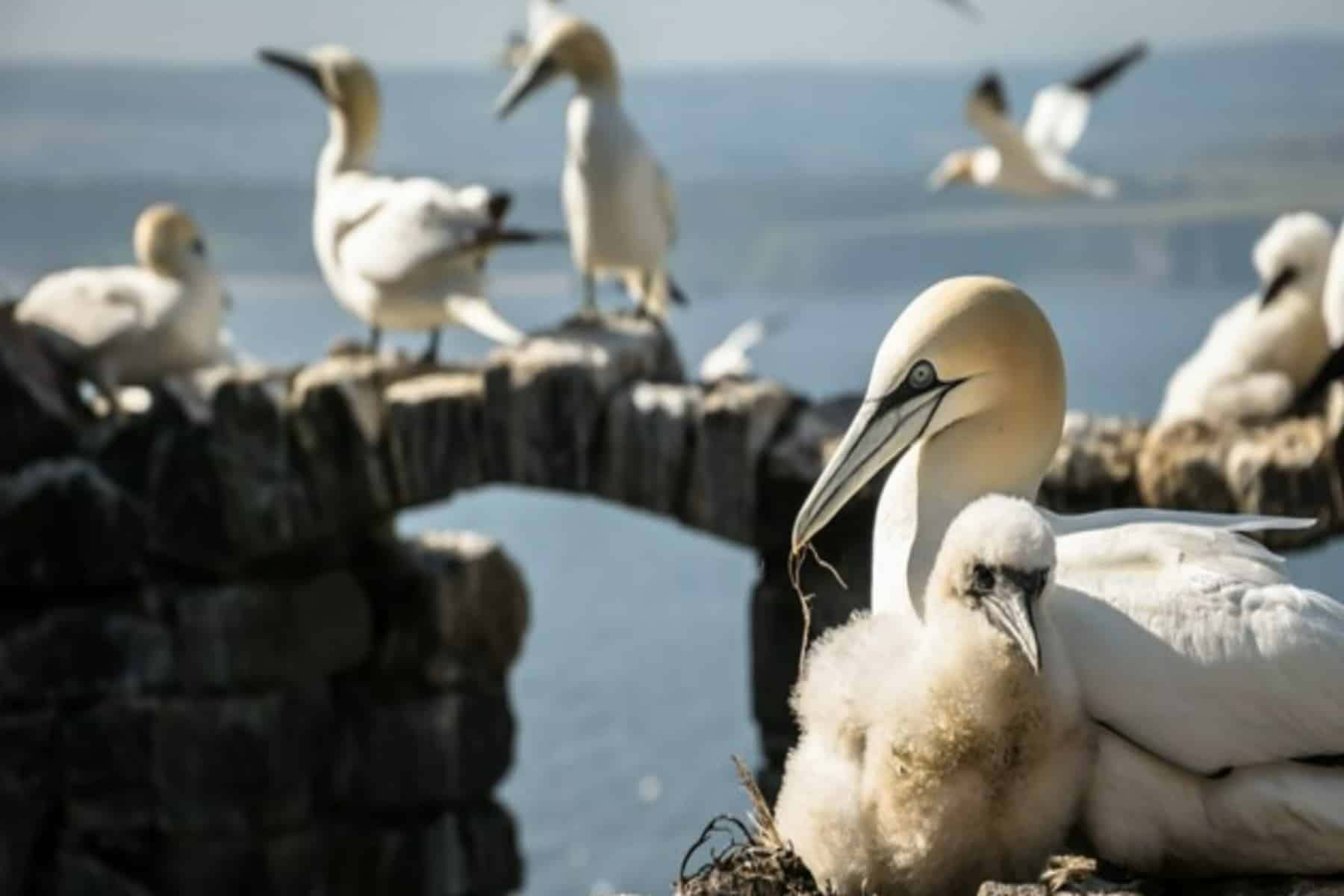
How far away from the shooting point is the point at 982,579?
8.80 ft

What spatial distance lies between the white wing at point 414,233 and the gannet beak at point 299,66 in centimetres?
105

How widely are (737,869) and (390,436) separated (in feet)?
17.3

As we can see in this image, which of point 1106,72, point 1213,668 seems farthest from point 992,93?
point 1213,668

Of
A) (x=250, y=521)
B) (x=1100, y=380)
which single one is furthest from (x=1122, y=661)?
(x=1100, y=380)

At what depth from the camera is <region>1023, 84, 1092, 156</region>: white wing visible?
37.1 ft

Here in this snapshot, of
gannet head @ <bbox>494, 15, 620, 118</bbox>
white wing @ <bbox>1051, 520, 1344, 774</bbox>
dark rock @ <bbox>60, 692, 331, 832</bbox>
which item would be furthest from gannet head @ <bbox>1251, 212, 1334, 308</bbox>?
white wing @ <bbox>1051, 520, 1344, 774</bbox>

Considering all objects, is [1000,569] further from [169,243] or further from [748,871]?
[169,243]

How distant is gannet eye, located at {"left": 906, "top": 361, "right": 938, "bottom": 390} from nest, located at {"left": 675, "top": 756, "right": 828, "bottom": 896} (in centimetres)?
52

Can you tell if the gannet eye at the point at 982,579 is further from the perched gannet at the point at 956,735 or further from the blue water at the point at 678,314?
the blue water at the point at 678,314

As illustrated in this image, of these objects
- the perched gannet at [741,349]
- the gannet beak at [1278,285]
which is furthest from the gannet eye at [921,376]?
the perched gannet at [741,349]

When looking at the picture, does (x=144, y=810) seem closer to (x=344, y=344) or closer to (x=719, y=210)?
(x=344, y=344)

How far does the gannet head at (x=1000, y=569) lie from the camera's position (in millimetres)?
2633

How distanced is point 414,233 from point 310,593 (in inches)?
48.0

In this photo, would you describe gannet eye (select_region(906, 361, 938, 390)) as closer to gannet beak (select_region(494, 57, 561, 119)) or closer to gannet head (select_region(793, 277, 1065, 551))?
gannet head (select_region(793, 277, 1065, 551))
